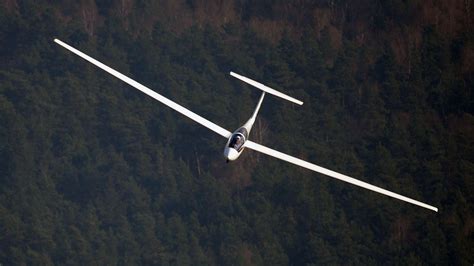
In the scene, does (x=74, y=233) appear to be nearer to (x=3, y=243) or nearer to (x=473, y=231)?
(x=3, y=243)

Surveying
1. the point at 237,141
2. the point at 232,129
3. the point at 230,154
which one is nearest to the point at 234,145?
the point at 237,141

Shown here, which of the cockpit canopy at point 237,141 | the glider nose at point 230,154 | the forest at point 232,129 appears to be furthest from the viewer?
the forest at point 232,129

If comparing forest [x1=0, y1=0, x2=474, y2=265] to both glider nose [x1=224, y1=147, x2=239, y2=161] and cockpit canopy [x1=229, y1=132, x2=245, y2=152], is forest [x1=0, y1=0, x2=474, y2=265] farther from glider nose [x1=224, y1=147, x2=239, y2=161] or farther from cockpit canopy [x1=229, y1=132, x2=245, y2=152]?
glider nose [x1=224, y1=147, x2=239, y2=161]

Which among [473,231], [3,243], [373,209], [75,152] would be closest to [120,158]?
[75,152]

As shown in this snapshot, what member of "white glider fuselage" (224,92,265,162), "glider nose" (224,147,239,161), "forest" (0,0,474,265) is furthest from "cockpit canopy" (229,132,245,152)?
"forest" (0,0,474,265)

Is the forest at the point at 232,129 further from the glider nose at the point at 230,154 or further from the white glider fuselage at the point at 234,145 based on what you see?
the glider nose at the point at 230,154

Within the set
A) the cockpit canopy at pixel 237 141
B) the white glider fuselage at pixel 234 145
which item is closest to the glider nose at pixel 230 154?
the white glider fuselage at pixel 234 145

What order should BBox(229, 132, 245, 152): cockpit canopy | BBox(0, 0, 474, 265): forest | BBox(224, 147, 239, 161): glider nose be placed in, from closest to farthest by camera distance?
BBox(224, 147, 239, 161): glider nose, BBox(229, 132, 245, 152): cockpit canopy, BBox(0, 0, 474, 265): forest

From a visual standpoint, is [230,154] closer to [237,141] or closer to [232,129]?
[237,141]
